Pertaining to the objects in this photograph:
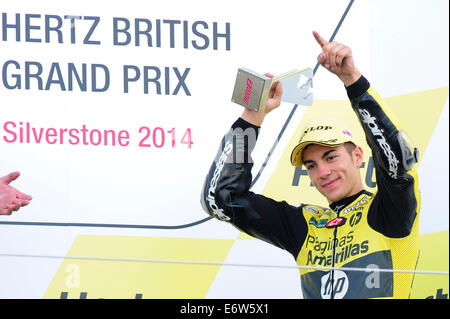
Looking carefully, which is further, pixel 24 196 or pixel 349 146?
pixel 349 146

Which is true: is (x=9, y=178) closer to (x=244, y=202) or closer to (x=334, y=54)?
(x=244, y=202)

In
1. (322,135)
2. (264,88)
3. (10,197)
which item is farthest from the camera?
(322,135)

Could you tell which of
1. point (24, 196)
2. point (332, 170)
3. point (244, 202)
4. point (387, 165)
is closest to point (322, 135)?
point (332, 170)

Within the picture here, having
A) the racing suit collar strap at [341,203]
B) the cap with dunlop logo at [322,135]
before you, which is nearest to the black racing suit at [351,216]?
the racing suit collar strap at [341,203]

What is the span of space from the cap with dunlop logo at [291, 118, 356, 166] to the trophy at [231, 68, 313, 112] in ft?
0.27

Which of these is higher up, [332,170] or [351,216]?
[332,170]

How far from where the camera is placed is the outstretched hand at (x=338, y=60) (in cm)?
279

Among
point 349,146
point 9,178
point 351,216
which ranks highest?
point 349,146

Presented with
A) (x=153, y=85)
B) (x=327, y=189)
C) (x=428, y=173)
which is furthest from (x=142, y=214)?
(x=428, y=173)

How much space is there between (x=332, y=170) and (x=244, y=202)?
1.06ft

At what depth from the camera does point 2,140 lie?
271 centimetres

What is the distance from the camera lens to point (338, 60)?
9.18ft
